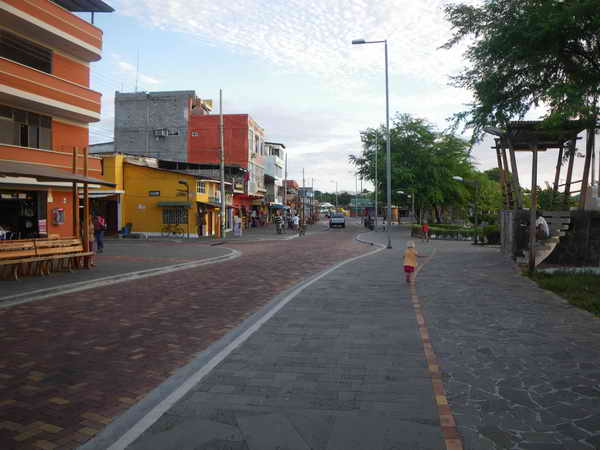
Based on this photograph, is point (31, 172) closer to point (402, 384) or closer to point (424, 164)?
point (402, 384)

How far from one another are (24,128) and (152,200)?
17539mm

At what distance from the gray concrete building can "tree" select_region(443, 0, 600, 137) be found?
44.4 metres

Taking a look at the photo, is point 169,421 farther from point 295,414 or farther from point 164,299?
point 164,299

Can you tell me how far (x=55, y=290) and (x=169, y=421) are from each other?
810cm

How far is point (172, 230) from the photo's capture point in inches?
1496

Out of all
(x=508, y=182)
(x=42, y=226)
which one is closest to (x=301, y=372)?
(x=508, y=182)

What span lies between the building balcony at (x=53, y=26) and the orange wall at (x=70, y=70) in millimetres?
372

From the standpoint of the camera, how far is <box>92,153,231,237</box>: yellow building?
37875mm

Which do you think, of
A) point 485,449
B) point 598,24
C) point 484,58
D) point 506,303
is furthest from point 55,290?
point 598,24

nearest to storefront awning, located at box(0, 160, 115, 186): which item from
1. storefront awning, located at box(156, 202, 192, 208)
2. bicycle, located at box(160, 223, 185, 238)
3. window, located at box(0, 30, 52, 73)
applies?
window, located at box(0, 30, 52, 73)

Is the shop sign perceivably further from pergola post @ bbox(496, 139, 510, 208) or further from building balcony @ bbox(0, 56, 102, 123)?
pergola post @ bbox(496, 139, 510, 208)

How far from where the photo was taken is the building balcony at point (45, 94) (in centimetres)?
1897

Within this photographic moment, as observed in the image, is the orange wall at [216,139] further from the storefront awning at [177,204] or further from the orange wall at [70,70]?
the orange wall at [70,70]

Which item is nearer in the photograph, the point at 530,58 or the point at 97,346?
the point at 97,346
